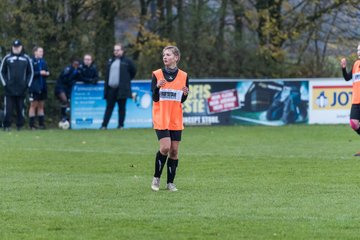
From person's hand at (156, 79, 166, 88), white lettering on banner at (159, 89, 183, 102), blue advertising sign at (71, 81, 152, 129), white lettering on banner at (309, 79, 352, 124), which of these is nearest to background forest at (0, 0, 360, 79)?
blue advertising sign at (71, 81, 152, 129)

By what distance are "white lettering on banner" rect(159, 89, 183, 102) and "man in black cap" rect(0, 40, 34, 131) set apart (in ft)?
44.4

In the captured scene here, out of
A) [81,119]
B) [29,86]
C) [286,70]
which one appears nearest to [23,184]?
[29,86]

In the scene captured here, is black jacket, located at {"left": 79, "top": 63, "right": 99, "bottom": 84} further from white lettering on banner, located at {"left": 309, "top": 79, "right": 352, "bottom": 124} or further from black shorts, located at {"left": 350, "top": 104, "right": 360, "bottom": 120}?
black shorts, located at {"left": 350, "top": 104, "right": 360, "bottom": 120}

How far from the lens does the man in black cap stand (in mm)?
25656

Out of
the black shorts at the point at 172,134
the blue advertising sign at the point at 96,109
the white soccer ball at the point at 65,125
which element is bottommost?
the white soccer ball at the point at 65,125

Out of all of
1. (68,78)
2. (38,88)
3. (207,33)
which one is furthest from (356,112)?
(207,33)

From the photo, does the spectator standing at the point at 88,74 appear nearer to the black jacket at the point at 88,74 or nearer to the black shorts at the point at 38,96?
the black jacket at the point at 88,74

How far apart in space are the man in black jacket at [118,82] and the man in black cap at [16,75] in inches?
83.4

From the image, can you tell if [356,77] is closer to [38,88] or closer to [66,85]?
[38,88]

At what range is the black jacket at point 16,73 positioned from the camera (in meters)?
25.7

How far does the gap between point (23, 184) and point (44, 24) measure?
19.7 metres

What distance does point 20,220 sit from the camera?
10039 mm

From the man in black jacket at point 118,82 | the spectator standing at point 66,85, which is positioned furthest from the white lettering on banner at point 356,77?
the spectator standing at point 66,85

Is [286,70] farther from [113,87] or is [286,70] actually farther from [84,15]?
[113,87]
